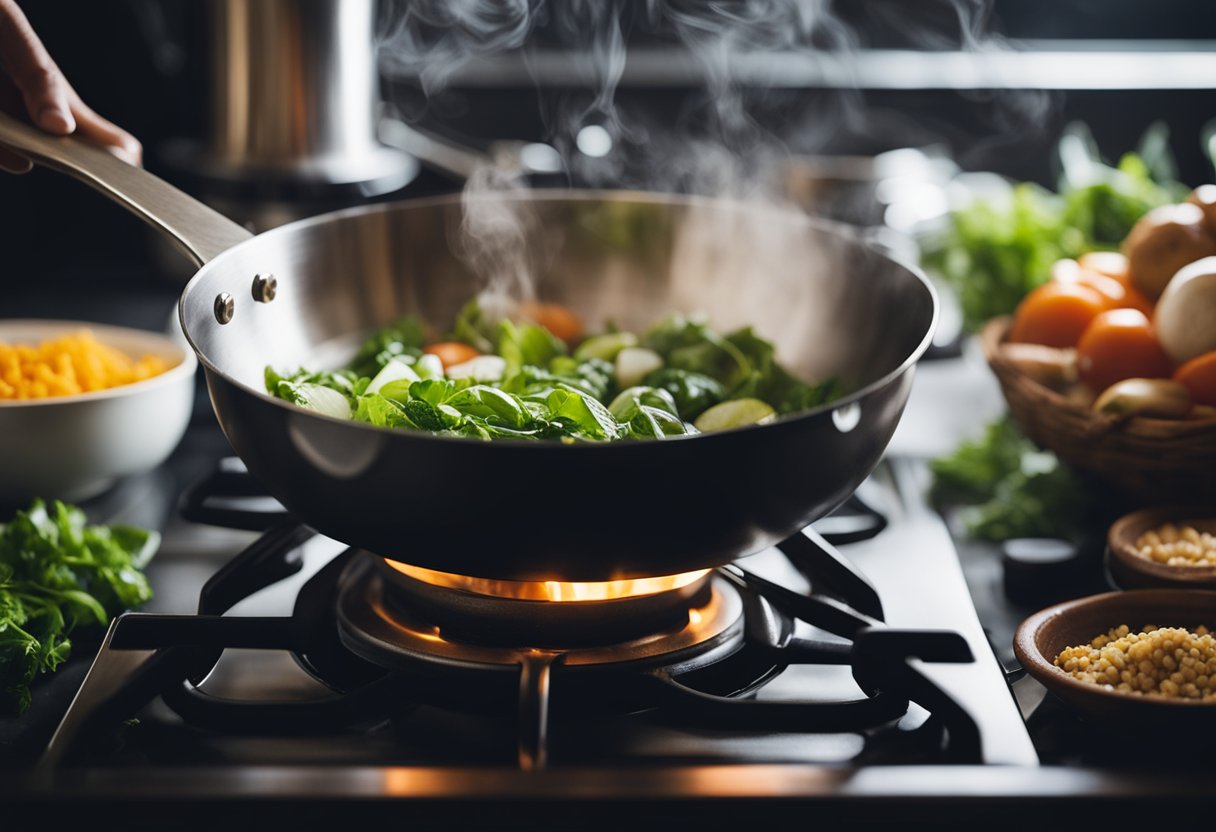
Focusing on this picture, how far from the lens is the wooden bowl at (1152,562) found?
0.89 metres

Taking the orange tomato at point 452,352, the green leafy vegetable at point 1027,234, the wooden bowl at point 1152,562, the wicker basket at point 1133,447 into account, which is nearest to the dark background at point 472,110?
the green leafy vegetable at point 1027,234

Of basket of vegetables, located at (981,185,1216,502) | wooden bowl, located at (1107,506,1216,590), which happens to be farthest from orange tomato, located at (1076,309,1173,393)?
wooden bowl, located at (1107,506,1216,590)

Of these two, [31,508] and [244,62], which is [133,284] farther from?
[31,508]

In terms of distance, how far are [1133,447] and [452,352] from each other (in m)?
0.58

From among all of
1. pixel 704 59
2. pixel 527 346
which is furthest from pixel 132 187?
pixel 704 59

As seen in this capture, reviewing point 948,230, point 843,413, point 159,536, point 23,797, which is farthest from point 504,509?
point 948,230

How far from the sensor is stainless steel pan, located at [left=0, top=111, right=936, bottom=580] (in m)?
0.66

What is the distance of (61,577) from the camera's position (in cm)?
89

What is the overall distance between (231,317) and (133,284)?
2.75 feet

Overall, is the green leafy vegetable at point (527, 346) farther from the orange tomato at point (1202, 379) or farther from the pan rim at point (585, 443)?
the orange tomato at point (1202, 379)

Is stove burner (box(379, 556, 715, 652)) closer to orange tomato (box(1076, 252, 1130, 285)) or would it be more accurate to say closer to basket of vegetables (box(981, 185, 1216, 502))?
basket of vegetables (box(981, 185, 1216, 502))

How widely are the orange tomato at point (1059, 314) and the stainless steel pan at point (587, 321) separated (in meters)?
0.23

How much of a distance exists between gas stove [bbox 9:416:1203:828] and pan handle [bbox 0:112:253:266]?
0.75ft

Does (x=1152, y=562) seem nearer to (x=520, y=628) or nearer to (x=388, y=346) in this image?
(x=520, y=628)
